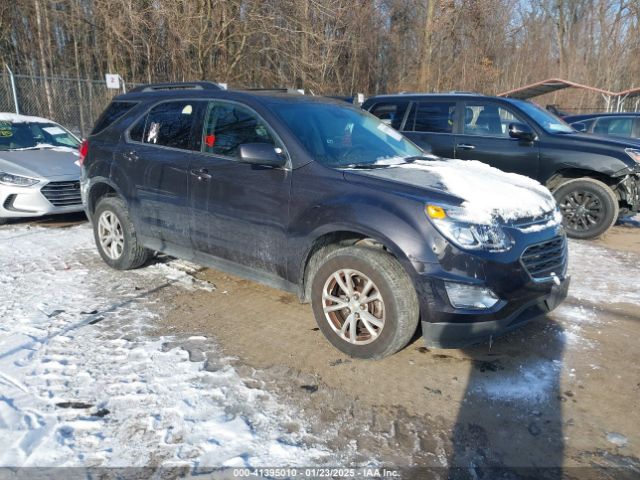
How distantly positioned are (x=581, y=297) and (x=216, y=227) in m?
3.40

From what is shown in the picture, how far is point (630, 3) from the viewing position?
34.4 meters

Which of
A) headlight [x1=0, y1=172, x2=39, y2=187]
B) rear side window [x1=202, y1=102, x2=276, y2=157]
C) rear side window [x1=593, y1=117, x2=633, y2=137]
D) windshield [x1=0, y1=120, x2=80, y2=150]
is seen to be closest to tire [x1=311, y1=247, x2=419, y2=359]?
rear side window [x1=202, y1=102, x2=276, y2=157]

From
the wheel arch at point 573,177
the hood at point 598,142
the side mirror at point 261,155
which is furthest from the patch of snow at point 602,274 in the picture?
the side mirror at point 261,155

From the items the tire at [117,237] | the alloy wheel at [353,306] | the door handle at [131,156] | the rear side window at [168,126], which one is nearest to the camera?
the alloy wheel at [353,306]

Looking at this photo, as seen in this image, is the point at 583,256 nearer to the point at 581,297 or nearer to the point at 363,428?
the point at 581,297

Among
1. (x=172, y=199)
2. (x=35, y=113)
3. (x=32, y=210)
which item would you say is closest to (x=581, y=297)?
(x=172, y=199)

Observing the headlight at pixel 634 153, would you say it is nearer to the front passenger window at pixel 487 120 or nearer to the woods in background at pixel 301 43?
the front passenger window at pixel 487 120

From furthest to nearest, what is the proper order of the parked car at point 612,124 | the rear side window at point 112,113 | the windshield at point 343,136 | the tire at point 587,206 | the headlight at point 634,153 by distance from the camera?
the parked car at point 612,124, the tire at point 587,206, the headlight at point 634,153, the rear side window at point 112,113, the windshield at point 343,136

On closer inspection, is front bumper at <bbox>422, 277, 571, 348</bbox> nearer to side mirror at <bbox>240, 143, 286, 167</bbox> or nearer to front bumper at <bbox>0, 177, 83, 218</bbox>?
side mirror at <bbox>240, 143, 286, 167</bbox>

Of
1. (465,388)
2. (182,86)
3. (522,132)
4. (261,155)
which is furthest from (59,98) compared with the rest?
(465,388)

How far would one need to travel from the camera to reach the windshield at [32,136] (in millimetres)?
7758

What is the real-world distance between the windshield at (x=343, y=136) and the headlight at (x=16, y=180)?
4.68 meters

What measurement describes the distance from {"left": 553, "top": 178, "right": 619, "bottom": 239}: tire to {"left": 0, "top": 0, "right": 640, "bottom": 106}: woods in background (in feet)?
34.8

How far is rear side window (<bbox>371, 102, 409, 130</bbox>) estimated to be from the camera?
777cm
